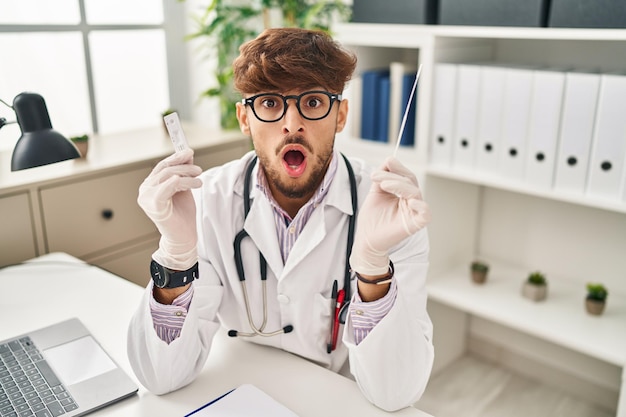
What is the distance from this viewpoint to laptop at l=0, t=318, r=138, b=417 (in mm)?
1094

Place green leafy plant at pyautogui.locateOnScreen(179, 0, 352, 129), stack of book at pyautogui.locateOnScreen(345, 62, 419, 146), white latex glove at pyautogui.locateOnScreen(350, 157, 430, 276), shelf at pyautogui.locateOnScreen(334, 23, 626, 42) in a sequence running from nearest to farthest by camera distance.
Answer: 1. white latex glove at pyautogui.locateOnScreen(350, 157, 430, 276)
2. shelf at pyautogui.locateOnScreen(334, 23, 626, 42)
3. stack of book at pyautogui.locateOnScreen(345, 62, 419, 146)
4. green leafy plant at pyautogui.locateOnScreen(179, 0, 352, 129)

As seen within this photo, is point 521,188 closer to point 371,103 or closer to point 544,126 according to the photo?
point 544,126

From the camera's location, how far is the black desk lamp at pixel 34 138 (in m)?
1.26

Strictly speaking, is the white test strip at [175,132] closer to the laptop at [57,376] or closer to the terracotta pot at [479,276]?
the laptop at [57,376]

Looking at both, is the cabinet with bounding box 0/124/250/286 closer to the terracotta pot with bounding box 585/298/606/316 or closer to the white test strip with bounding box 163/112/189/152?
the white test strip with bounding box 163/112/189/152

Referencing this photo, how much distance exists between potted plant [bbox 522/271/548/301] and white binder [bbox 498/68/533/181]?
38cm

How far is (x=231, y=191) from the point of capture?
135cm

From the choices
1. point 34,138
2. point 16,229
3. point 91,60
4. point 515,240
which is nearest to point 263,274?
point 34,138

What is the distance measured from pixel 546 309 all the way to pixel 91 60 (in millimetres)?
2067

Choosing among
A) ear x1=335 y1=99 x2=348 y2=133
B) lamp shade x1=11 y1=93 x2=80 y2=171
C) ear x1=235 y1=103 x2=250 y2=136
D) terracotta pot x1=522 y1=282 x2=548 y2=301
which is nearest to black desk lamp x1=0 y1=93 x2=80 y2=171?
lamp shade x1=11 y1=93 x2=80 y2=171

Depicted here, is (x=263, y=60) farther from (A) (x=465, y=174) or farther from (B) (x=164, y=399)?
(A) (x=465, y=174)

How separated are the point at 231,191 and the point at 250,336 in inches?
12.9

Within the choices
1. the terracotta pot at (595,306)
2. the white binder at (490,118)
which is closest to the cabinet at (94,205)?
the white binder at (490,118)

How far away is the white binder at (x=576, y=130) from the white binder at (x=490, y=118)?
0.21 metres
